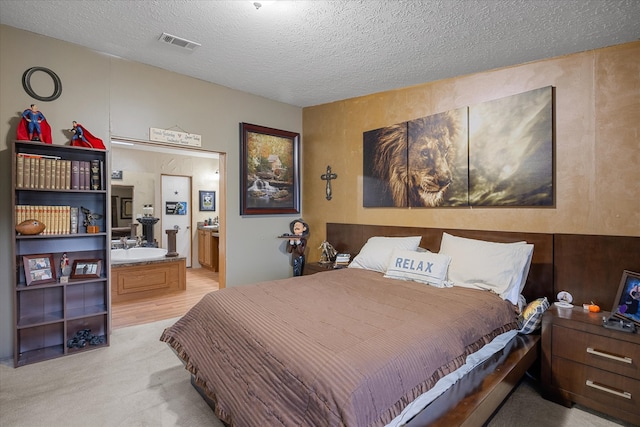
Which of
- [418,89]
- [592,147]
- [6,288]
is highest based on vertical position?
[418,89]

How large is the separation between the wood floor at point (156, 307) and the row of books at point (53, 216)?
127 cm

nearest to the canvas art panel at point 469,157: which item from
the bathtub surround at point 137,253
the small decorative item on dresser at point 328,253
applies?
the small decorative item on dresser at point 328,253

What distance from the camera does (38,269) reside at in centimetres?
268

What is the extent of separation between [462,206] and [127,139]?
137 inches

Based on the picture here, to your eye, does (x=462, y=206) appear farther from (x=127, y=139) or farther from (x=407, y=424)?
(x=127, y=139)

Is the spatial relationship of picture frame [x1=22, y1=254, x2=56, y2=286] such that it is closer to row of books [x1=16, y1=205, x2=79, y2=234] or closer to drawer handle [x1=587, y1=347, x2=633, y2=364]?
row of books [x1=16, y1=205, x2=79, y2=234]

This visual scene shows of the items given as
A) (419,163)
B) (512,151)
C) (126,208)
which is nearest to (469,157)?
(512,151)

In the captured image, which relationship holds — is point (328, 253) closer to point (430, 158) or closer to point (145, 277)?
point (430, 158)

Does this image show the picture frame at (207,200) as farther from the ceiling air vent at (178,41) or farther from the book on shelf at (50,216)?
the ceiling air vent at (178,41)

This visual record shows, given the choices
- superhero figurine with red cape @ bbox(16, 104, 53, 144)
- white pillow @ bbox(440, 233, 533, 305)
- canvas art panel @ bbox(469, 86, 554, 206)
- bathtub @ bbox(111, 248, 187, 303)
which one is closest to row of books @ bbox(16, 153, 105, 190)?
superhero figurine with red cape @ bbox(16, 104, 53, 144)

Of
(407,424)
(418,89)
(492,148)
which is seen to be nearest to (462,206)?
(492,148)

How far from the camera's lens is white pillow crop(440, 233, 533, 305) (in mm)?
2359

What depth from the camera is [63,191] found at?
2693mm

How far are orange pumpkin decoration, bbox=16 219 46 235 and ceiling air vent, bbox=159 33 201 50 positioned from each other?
1876mm
